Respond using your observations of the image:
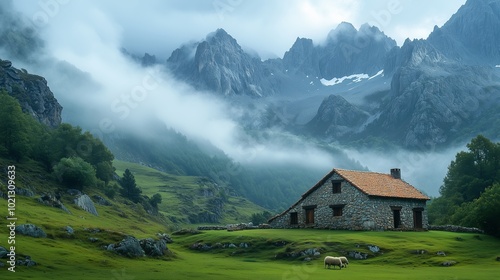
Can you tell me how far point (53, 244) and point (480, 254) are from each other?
47.3 metres

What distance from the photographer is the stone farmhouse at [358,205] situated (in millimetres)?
75250

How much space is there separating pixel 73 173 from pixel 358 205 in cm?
7427

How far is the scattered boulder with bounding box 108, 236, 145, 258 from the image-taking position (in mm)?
50281

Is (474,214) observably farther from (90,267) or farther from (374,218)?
(90,267)

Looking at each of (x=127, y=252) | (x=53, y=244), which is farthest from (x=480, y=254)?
(x=53, y=244)

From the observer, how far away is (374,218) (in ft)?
246

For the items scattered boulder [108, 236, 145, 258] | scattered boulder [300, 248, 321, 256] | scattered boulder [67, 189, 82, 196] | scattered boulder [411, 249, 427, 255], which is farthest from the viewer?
scattered boulder [67, 189, 82, 196]

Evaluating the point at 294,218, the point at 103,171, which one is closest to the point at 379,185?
the point at 294,218

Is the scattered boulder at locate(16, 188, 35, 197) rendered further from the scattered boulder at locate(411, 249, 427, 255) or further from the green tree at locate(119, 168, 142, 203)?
the scattered boulder at locate(411, 249, 427, 255)

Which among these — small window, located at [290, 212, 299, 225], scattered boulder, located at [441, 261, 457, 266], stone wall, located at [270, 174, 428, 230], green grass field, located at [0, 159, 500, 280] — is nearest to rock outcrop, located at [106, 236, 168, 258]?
green grass field, located at [0, 159, 500, 280]

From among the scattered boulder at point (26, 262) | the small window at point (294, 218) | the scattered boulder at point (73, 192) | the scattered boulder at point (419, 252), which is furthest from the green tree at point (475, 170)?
the scattered boulder at point (26, 262)

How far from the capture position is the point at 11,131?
117 metres

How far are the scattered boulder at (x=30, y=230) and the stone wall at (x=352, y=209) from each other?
4500 cm

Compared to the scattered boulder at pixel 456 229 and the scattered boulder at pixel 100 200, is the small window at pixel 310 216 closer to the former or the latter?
the scattered boulder at pixel 456 229
